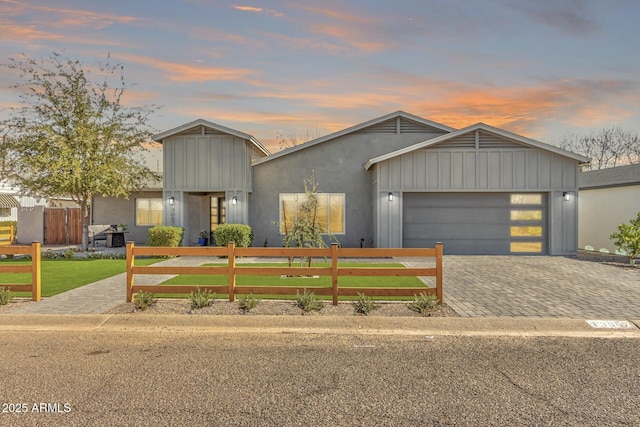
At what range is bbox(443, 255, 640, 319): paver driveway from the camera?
7.75m

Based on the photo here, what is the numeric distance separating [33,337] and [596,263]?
16.5 meters

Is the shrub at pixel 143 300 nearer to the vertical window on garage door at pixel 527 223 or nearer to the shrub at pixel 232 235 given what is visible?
the shrub at pixel 232 235

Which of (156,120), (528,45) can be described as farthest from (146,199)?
(528,45)

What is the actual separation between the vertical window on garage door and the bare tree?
37895 mm

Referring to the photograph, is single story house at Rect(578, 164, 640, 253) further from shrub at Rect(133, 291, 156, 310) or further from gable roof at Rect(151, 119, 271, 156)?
shrub at Rect(133, 291, 156, 310)

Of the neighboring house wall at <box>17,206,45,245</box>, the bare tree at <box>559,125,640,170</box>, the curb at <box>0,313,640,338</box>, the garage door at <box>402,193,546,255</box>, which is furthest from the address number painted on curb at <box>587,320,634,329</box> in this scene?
the bare tree at <box>559,125,640,170</box>

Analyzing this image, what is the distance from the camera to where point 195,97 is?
22609 millimetres

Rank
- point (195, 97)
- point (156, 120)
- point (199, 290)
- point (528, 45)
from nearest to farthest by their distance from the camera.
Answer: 1. point (199, 290)
2. point (528, 45)
3. point (156, 120)
4. point (195, 97)

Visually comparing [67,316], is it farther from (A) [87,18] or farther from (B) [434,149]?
(B) [434,149]

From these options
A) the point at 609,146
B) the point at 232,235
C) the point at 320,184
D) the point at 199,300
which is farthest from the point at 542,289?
the point at 609,146

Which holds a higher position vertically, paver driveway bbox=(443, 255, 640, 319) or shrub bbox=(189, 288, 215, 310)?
shrub bbox=(189, 288, 215, 310)

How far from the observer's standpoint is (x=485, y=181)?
17.4 metres

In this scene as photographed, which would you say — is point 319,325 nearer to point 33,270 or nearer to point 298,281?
point 298,281

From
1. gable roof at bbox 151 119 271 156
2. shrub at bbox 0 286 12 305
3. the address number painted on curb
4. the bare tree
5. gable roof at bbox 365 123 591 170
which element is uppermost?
the bare tree
